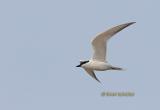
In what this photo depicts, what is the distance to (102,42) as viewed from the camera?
131ft

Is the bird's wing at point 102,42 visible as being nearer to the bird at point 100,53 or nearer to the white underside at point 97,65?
the bird at point 100,53

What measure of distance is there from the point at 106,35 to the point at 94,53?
5.38ft

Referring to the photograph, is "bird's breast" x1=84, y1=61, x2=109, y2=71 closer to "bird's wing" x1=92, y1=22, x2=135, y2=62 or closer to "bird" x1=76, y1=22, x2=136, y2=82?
"bird" x1=76, y1=22, x2=136, y2=82

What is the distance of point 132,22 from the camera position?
38.4 meters

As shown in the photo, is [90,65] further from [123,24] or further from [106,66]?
[123,24]

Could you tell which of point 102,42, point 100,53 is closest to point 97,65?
point 100,53

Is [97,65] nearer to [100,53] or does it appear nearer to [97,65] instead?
[97,65]

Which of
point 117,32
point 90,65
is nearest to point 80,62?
point 90,65

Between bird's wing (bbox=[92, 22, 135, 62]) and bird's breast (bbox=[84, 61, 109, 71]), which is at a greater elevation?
bird's wing (bbox=[92, 22, 135, 62])

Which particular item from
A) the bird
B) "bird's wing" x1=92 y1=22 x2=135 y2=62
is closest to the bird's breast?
the bird

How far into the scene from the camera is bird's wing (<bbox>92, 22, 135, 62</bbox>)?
128ft

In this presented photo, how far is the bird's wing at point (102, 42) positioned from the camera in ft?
128

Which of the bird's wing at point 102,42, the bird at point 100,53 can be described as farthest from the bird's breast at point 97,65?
the bird's wing at point 102,42

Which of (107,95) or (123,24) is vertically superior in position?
(123,24)
